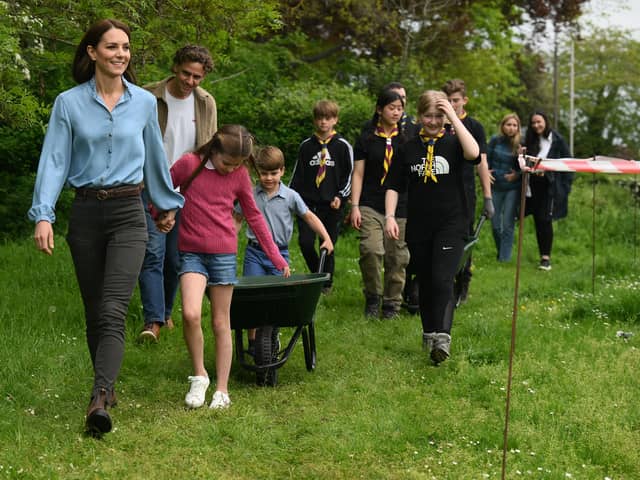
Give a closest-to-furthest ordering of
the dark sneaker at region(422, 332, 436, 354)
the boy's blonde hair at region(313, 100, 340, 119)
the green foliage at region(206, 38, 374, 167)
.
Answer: the dark sneaker at region(422, 332, 436, 354), the boy's blonde hair at region(313, 100, 340, 119), the green foliage at region(206, 38, 374, 167)

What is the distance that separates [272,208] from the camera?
265 inches

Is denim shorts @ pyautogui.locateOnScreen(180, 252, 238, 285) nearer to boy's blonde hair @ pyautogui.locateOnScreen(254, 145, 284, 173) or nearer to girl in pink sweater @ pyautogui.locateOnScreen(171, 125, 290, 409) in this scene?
girl in pink sweater @ pyautogui.locateOnScreen(171, 125, 290, 409)

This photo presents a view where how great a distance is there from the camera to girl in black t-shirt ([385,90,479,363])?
21.1ft

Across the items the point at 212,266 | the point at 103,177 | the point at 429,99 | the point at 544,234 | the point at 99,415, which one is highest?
the point at 429,99

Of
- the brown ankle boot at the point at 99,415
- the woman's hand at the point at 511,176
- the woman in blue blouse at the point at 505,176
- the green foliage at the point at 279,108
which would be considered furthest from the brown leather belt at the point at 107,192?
the green foliage at the point at 279,108

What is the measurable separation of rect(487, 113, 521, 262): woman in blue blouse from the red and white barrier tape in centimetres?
470

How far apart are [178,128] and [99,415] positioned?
2.64m

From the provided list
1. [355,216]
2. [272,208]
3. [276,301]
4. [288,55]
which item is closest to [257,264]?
[272,208]

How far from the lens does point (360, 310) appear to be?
8.61 metres

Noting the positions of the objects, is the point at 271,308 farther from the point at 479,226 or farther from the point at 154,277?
the point at 479,226

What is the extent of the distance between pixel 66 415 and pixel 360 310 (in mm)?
3785

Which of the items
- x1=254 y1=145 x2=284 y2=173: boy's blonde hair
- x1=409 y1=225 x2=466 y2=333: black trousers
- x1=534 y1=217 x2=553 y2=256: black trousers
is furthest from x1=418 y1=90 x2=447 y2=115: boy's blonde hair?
x1=534 y1=217 x2=553 y2=256: black trousers

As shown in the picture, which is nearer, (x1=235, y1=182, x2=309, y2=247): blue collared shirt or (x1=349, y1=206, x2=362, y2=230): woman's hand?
(x1=235, y1=182, x2=309, y2=247): blue collared shirt

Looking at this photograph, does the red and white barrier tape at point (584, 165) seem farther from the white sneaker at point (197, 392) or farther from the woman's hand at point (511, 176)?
the woman's hand at point (511, 176)
